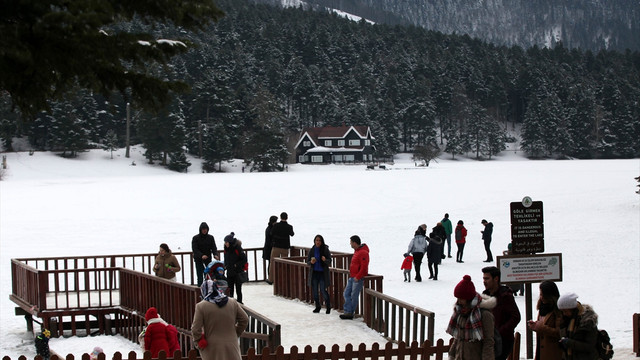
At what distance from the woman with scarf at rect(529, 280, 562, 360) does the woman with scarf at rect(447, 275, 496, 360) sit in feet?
1.47

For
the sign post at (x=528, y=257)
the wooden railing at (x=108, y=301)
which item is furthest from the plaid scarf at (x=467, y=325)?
the wooden railing at (x=108, y=301)

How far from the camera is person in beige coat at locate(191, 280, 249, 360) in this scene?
7.59 meters

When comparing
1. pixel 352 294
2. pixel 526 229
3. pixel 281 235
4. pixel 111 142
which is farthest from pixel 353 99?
pixel 526 229

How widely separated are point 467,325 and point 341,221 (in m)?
31.5

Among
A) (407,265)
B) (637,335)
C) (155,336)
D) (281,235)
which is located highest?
(281,235)

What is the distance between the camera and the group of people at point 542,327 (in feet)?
21.6

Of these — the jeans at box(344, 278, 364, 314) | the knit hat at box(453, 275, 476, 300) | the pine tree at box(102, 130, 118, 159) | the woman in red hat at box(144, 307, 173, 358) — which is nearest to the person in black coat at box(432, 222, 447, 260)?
the jeans at box(344, 278, 364, 314)

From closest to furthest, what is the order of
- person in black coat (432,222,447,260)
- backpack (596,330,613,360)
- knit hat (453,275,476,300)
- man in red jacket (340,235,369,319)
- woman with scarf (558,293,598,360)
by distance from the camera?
1. woman with scarf (558,293,598,360)
2. backpack (596,330,613,360)
3. knit hat (453,275,476,300)
4. man in red jacket (340,235,369,319)
5. person in black coat (432,222,447,260)

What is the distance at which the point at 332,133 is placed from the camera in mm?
113625

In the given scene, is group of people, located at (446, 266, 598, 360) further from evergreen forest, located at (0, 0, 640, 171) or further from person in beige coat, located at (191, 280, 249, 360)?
evergreen forest, located at (0, 0, 640, 171)

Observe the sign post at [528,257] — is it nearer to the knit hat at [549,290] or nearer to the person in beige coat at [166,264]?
the knit hat at [549,290]

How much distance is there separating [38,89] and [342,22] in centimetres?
16797

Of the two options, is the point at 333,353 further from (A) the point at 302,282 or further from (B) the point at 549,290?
(A) the point at 302,282

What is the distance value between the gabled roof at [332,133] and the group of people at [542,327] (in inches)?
4146
